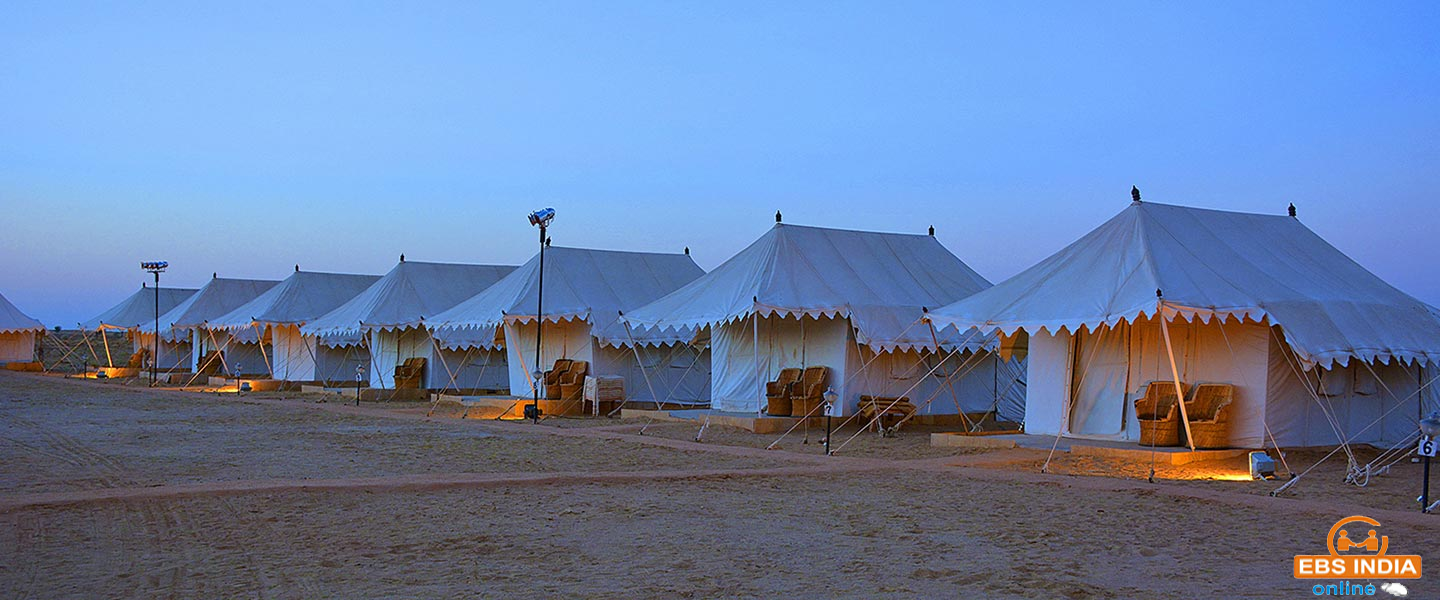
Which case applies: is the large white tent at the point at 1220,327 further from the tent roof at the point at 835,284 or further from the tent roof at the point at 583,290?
the tent roof at the point at 583,290

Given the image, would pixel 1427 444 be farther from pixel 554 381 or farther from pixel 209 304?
pixel 209 304

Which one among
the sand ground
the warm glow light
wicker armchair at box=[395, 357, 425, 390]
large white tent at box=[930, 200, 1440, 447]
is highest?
large white tent at box=[930, 200, 1440, 447]

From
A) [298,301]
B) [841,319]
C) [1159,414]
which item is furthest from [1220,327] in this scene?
[298,301]

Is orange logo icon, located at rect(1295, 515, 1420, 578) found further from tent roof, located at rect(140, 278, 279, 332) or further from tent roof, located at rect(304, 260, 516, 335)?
tent roof, located at rect(140, 278, 279, 332)

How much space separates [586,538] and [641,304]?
51.1 ft

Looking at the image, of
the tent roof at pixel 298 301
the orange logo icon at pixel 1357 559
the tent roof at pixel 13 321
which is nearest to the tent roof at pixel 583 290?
the tent roof at pixel 298 301

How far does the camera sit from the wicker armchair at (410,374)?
26.0 metres

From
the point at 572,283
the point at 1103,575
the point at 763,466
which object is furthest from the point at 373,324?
the point at 1103,575

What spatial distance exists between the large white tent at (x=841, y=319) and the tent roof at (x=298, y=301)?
14684 mm

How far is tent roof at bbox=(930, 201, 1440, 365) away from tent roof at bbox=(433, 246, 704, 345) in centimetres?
779

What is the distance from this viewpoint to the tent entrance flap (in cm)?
1360

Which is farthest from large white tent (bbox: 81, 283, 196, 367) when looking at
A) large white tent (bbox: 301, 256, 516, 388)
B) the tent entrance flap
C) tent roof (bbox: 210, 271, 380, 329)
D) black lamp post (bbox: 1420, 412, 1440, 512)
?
black lamp post (bbox: 1420, 412, 1440, 512)

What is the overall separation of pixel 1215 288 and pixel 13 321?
40.0m

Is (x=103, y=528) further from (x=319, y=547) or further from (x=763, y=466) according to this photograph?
(x=763, y=466)
